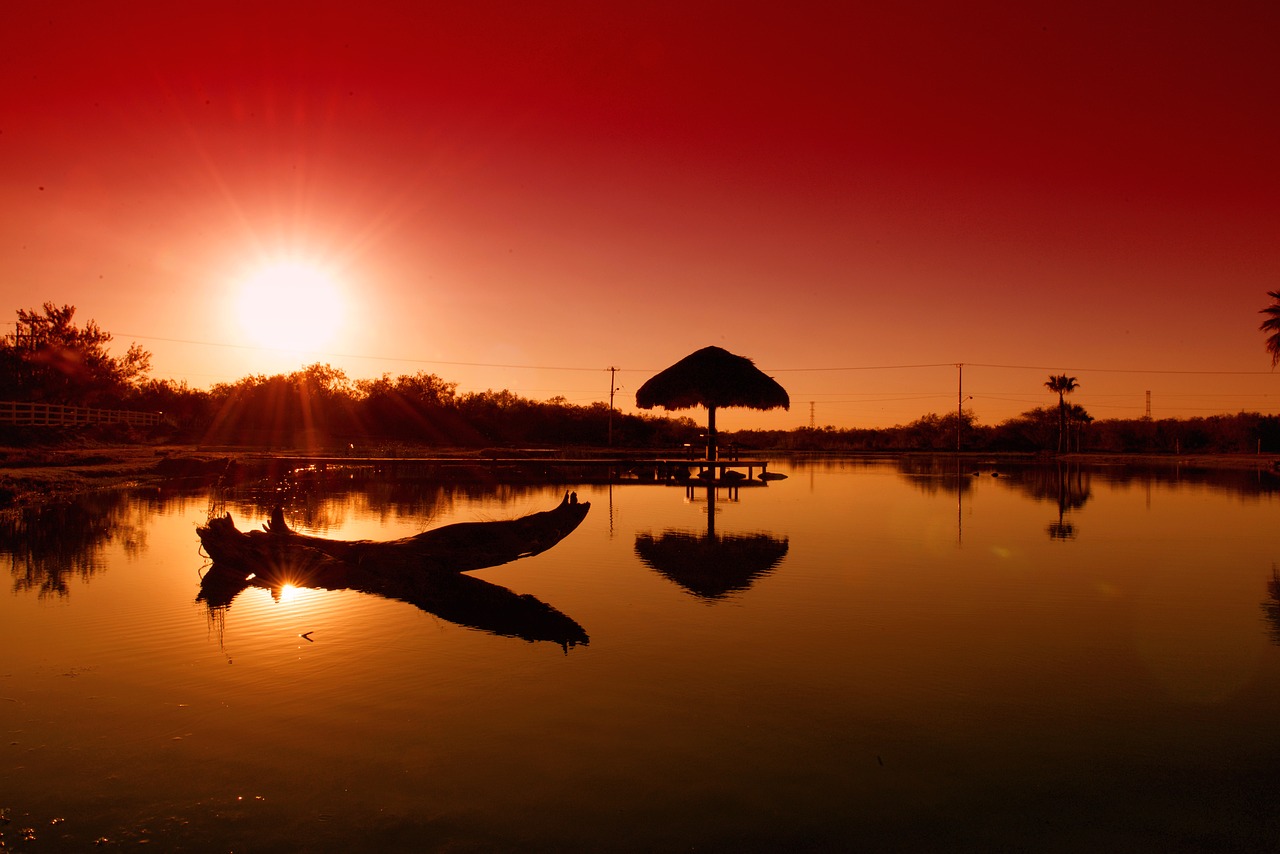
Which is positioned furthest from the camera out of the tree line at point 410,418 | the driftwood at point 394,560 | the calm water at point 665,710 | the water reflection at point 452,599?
the tree line at point 410,418

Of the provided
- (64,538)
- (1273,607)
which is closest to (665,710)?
(1273,607)

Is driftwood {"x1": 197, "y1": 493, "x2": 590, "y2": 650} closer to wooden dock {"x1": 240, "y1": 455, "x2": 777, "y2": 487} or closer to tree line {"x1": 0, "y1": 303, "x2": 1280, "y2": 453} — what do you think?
wooden dock {"x1": 240, "y1": 455, "x2": 777, "y2": 487}

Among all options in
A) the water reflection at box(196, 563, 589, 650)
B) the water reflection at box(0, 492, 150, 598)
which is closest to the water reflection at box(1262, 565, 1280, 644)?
the water reflection at box(196, 563, 589, 650)

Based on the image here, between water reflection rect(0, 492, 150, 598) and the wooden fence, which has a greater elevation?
the wooden fence

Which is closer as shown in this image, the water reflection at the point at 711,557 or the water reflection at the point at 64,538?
the water reflection at the point at 64,538

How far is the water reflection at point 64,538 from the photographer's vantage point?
30.6 ft

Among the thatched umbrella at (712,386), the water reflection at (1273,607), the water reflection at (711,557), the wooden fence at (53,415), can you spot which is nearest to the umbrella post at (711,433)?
the thatched umbrella at (712,386)

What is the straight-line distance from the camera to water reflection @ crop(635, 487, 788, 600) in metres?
9.54

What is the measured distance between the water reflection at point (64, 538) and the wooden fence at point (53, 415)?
13.9m

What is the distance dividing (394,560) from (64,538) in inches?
266

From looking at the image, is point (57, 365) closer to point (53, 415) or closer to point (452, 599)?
point (53, 415)

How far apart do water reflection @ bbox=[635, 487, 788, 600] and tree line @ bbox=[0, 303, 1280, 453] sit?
30.9m

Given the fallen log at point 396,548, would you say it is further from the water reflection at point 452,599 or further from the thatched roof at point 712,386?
the thatched roof at point 712,386

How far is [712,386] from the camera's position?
2752 centimetres
